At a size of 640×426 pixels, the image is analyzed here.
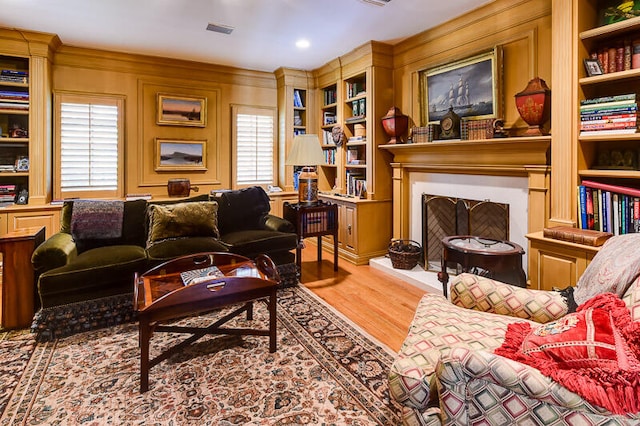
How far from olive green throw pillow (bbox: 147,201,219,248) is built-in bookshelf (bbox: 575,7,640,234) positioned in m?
3.06

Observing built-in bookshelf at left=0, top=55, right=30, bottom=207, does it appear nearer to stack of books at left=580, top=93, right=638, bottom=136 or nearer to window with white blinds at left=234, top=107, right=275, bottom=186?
window with white blinds at left=234, top=107, right=275, bottom=186

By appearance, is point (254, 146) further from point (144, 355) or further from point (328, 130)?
point (144, 355)

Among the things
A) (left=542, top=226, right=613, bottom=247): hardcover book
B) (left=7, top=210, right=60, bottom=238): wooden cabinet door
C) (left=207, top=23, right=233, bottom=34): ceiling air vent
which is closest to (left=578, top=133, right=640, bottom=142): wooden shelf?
(left=542, top=226, right=613, bottom=247): hardcover book

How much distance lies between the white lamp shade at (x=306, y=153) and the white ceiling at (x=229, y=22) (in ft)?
3.82

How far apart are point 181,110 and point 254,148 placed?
115 centimetres

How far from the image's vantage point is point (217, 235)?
3662 millimetres

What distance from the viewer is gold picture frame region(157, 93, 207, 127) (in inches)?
199

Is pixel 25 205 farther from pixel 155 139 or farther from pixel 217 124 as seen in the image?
pixel 217 124

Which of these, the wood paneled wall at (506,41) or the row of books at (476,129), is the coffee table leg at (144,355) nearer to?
the row of books at (476,129)

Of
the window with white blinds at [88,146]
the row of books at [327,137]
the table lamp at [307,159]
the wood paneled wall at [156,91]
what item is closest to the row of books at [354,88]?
the row of books at [327,137]

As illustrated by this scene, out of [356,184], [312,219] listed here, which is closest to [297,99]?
[356,184]

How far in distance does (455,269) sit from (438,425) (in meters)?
2.84

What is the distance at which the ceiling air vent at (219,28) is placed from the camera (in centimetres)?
393

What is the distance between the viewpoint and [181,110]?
518 cm
